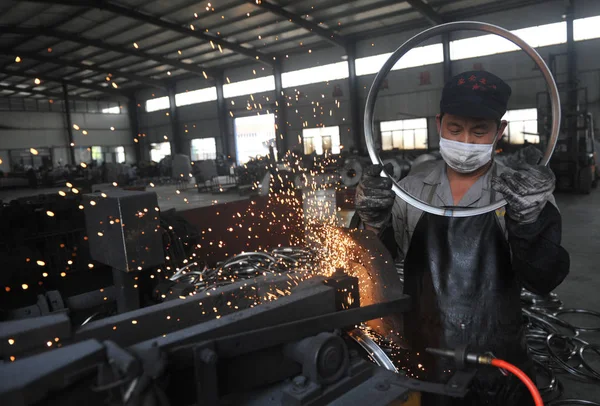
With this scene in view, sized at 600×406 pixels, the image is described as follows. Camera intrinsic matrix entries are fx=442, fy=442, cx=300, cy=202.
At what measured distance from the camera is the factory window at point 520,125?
1180 cm

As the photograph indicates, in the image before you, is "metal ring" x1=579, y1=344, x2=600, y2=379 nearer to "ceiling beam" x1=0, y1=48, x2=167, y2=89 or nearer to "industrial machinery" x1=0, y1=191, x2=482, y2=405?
"industrial machinery" x1=0, y1=191, x2=482, y2=405

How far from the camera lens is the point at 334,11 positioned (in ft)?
39.3

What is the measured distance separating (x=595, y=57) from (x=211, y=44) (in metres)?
10.8

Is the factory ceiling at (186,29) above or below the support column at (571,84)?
above

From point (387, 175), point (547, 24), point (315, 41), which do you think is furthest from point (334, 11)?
point (387, 175)

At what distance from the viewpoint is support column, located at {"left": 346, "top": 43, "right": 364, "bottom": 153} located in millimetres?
14391

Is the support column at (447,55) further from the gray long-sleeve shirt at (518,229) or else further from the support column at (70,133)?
the support column at (70,133)

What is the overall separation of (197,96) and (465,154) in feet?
63.8

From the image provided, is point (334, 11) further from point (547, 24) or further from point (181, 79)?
point (181, 79)

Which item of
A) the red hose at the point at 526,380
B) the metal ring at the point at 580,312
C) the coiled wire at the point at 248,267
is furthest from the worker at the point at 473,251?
the metal ring at the point at 580,312

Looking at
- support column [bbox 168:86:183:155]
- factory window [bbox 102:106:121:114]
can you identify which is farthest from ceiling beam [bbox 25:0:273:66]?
factory window [bbox 102:106:121:114]

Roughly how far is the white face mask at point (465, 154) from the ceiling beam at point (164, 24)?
39.3 feet

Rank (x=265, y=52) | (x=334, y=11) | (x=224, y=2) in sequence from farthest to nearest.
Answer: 1. (x=265, y=52)
2. (x=334, y=11)
3. (x=224, y=2)

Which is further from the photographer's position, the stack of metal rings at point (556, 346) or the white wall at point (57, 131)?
the white wall at point (57, 131)
